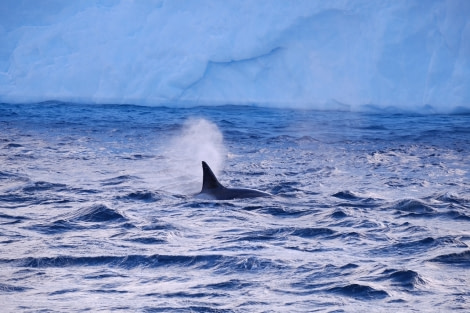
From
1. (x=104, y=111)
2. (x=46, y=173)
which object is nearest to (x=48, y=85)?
(x=104, y=111)

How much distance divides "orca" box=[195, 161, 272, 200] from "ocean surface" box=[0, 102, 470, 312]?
0.79ft

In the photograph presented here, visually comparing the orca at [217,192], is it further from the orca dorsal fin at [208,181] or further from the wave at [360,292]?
the wave at [360,292]

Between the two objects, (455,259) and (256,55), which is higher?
(256,55)

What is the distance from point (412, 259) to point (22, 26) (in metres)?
21.9

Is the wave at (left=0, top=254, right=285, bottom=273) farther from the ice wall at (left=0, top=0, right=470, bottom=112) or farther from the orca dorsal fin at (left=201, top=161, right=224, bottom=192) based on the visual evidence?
the ice wall at (left=0, top=0, right=470, bottom=112)

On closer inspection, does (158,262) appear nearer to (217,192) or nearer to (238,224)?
(238,224)

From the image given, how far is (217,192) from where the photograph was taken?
38.3 feet

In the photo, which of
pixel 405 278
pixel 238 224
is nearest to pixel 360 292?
pixel 405 278

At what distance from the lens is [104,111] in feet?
84.3

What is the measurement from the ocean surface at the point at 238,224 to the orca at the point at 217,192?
24cm

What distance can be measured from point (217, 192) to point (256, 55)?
11963 millimetres

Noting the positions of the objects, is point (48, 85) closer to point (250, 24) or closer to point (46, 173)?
point (250, 24)

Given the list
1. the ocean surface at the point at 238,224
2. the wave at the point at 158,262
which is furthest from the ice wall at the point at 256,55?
the wave at the point at 158,262

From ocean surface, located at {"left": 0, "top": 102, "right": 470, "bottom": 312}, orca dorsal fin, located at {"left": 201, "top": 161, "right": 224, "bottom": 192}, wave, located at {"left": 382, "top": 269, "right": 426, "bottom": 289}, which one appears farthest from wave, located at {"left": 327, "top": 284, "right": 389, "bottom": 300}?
orca dorsal fin, located at {"left": 201, "top": 161, "right": 224, "bottom": 192}
